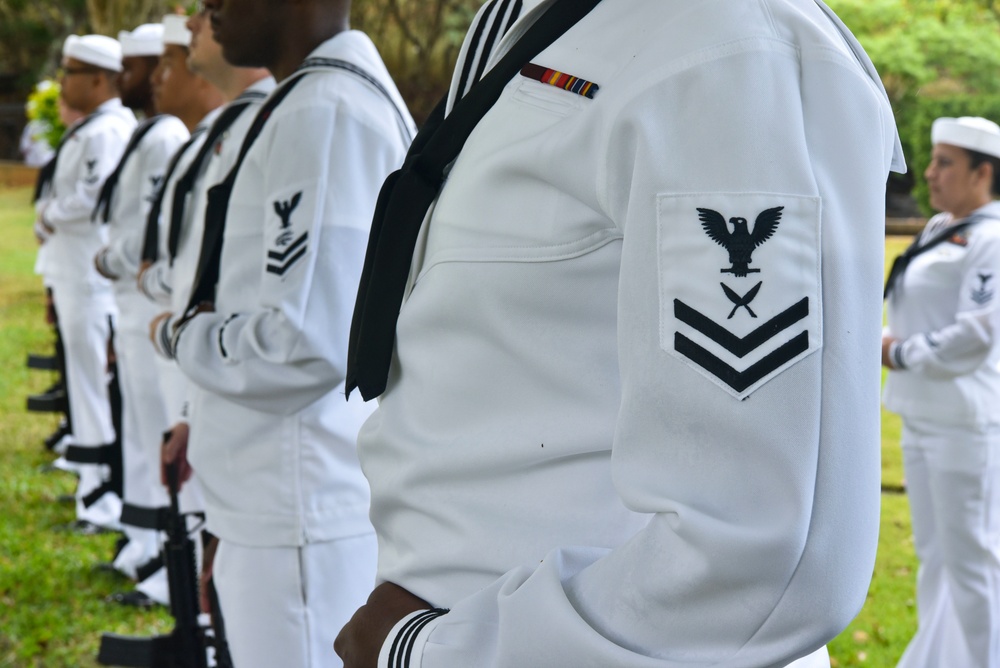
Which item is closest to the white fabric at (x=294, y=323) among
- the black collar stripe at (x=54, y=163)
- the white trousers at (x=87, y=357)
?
the white trousers at (x=87, y=357)

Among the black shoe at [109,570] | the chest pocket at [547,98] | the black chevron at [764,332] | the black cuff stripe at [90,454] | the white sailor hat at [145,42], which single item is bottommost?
the black shoe at [109,570]

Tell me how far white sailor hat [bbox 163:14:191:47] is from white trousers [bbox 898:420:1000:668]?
12.2 feet

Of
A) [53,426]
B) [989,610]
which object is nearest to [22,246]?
[53,426]

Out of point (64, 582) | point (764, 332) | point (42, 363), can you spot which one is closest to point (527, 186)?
point (764, 332)

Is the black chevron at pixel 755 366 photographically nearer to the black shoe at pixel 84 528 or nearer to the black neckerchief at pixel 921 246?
the black neckerchief at pixel 921 246

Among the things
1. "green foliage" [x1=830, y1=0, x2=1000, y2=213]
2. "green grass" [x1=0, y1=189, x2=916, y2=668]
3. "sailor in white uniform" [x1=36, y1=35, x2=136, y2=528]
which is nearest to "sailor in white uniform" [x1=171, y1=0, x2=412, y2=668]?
"green grass" [x1=0, y1=189, x2=916, y2=668]

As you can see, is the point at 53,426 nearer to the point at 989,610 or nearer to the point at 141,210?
the point at 141,210

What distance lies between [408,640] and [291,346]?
1414 mm

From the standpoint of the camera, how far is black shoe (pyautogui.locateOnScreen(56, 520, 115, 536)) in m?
6.75

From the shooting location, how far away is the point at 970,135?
548 cm

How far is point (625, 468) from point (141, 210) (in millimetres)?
5543

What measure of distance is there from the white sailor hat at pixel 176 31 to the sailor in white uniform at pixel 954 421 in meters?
3.42

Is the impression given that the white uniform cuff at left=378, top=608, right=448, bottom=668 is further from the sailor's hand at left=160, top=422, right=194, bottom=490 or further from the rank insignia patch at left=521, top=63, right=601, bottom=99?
the sailor's hand at left=160, top=422, right=194, bottom=490

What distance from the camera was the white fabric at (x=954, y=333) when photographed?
4914mm
